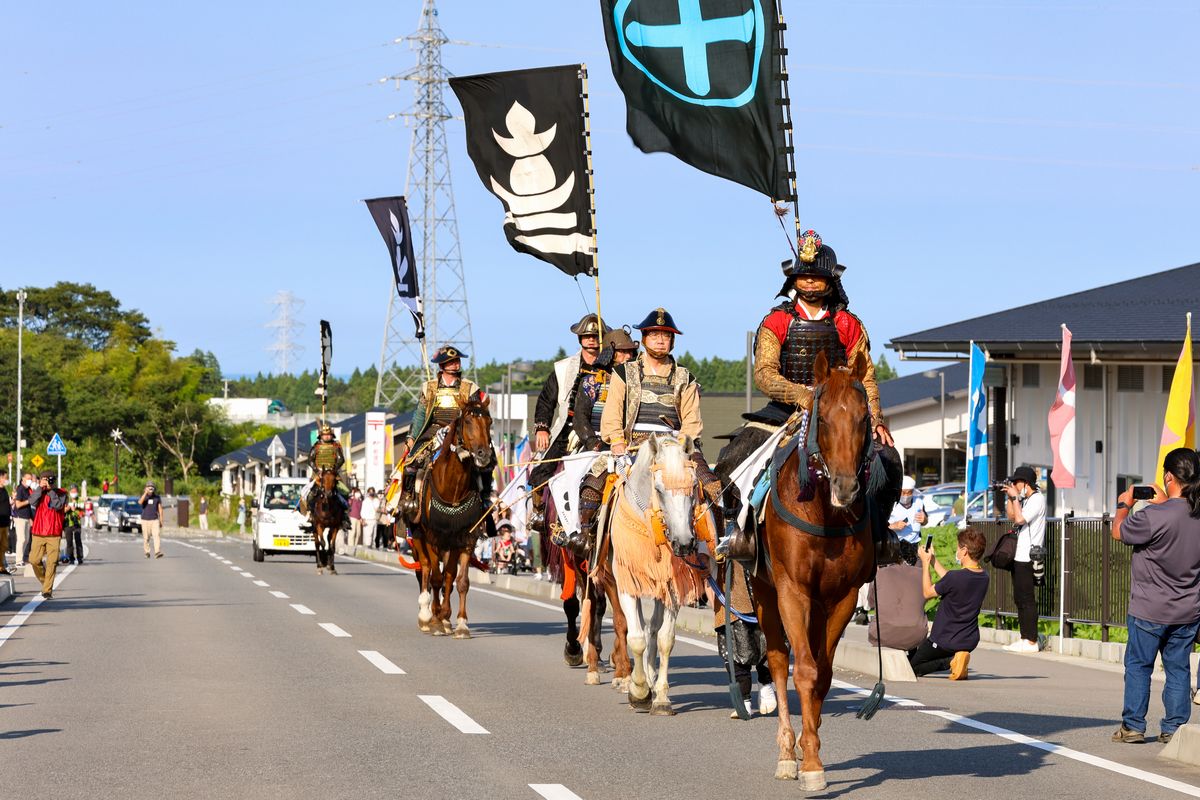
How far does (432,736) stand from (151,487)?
109ft

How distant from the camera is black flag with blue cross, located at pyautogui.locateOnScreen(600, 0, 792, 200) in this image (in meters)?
13.0

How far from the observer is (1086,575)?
1858cm

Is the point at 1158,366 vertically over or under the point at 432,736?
over

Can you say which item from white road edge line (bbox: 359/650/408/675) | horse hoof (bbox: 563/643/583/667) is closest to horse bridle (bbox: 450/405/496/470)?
white road edge line (bbox: 359/650/408/675)

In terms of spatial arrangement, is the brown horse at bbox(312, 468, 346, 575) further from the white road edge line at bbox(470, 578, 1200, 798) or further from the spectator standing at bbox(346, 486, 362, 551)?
the white road edge line at bbox(470, 578, 1200, 798)

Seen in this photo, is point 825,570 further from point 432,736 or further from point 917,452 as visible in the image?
point 917,452

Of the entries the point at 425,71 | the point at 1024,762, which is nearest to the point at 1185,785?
the point at 1024,762

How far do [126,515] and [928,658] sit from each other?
249 feet

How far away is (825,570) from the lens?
29.0ft

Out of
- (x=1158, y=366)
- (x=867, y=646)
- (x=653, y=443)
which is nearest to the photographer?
(x=653, y=443)

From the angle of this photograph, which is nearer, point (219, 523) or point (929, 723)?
point (929, 723)

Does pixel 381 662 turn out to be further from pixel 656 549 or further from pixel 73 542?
pixel 73 542

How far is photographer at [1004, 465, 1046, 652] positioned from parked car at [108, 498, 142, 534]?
7065cm

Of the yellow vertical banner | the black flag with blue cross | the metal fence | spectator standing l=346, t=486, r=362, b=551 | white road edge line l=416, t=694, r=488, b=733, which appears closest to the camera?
white road edge line l=416, t=694, r=488, b=733
